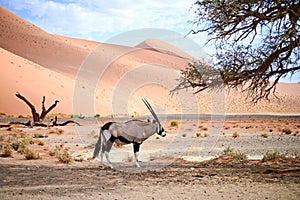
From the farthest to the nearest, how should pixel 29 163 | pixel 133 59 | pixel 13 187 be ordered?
pixel 133 59 < pixel 29 163 < pixel 13 187

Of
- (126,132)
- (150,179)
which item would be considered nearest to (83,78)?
(126,132)

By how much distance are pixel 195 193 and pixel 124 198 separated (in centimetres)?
152

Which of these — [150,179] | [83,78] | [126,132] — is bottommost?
[150,179]

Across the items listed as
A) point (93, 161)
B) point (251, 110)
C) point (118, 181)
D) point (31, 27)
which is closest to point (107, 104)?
point (251, 110)

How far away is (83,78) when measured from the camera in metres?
88.6

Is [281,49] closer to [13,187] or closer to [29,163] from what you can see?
[13,187]

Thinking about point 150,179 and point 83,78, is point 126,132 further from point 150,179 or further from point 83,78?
point 83,78

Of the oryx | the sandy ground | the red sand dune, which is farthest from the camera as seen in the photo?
the red sand dune

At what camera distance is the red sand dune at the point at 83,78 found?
67.3 m

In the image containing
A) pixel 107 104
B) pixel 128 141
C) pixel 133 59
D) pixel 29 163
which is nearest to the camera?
pixel 128 141

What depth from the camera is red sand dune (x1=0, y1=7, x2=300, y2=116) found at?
6731cm

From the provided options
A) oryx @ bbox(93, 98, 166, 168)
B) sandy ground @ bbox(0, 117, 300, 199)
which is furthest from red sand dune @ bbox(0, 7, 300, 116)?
oryx @ bbox(93, 98, 166, 168)

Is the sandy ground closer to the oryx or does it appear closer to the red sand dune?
the oryx

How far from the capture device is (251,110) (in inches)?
3620
